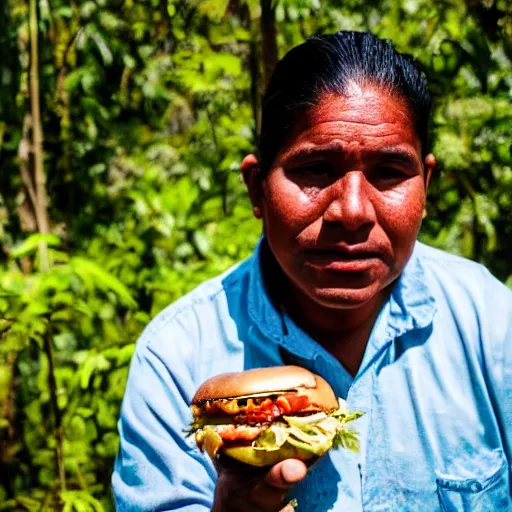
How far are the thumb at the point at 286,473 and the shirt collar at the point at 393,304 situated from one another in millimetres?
549

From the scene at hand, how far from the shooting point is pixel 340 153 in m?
1.80

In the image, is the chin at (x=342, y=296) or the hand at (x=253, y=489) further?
the chin at (x=342, y=296)

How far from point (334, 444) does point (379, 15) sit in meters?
2.82

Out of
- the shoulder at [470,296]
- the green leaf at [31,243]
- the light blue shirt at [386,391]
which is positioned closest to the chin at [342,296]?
the light blue shirt at [386,391]

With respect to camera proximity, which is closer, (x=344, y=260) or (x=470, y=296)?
(x=344, y=260)

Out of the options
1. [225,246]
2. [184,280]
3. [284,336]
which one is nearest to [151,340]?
[284,336]

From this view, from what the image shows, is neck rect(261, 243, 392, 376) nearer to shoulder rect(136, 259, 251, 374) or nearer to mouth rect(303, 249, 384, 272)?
shoulder rect(136, 259, 251, 374)

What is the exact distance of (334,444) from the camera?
1765 mm

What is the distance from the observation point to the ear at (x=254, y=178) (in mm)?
2080

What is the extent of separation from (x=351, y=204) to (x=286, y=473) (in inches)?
24.9

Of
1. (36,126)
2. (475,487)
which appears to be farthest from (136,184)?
(475,487)

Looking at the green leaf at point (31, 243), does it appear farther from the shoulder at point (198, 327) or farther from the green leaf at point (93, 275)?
the shoulder at point (198, 327)

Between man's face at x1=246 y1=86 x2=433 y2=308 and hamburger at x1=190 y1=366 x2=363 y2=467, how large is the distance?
0.27 m

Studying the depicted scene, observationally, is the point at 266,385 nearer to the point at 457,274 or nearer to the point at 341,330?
the point at 341,330
